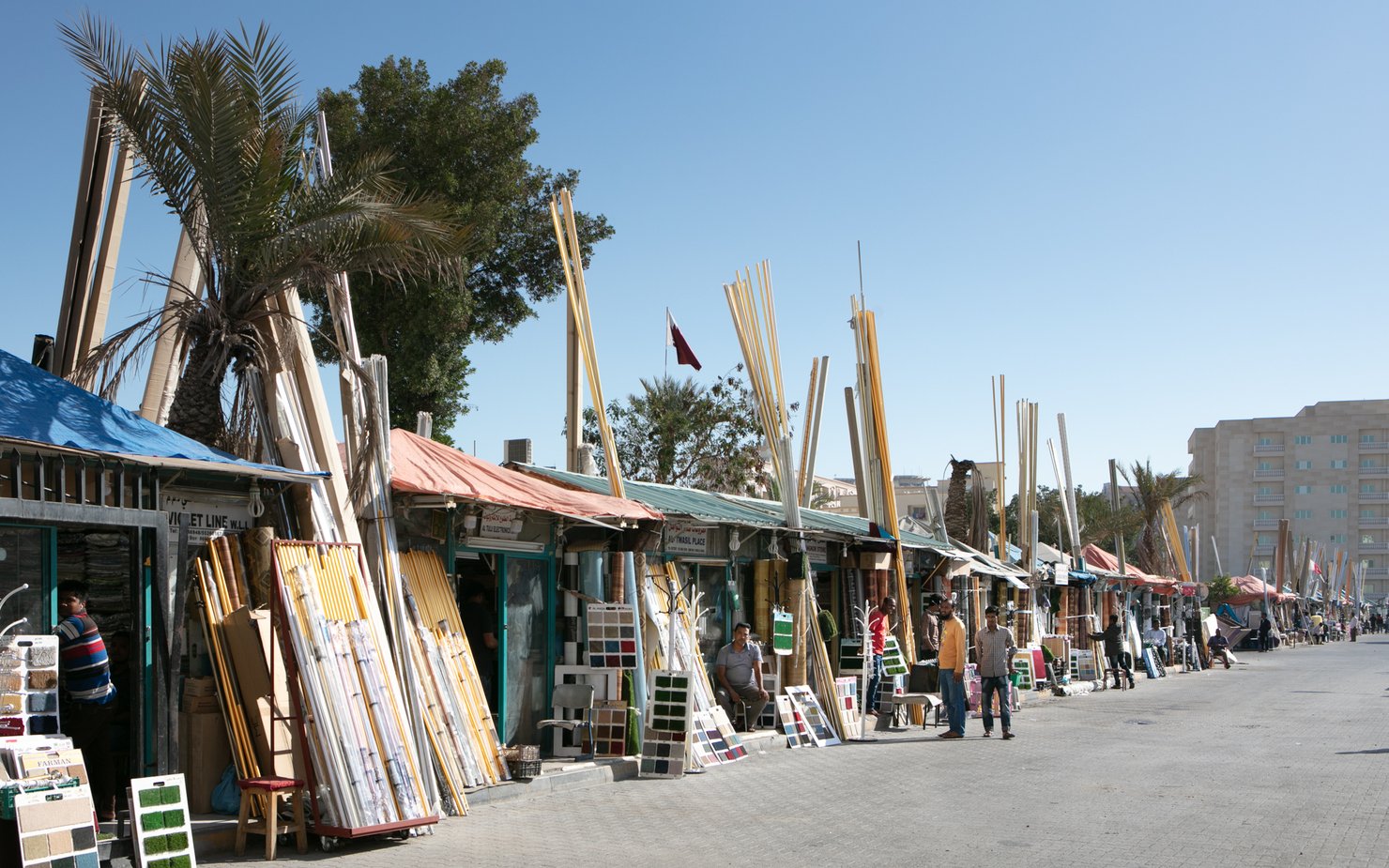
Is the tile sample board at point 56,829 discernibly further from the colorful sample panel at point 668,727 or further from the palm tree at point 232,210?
the colorful sample panel at point 668,727

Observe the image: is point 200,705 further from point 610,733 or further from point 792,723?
point 792,723

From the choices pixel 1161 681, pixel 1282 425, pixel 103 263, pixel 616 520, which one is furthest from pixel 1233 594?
pixel 1282 425

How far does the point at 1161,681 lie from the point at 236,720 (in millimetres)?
26840

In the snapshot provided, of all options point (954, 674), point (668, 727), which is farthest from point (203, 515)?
point (954, 674)

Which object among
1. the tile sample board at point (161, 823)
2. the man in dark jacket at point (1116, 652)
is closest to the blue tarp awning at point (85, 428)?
the tile sample board at point (161, 823)

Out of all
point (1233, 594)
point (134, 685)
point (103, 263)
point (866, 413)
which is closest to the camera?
point (134, 685)

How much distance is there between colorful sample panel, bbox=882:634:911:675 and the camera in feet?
64.2

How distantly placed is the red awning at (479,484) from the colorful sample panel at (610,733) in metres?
2.14

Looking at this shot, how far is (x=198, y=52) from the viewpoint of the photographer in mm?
10656

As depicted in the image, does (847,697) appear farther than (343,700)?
Yes

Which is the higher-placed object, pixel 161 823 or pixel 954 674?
pixel 161 823

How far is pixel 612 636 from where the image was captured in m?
14.2

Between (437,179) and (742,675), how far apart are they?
562 inches

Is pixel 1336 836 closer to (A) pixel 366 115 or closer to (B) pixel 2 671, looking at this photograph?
(B) pixel 2 671
